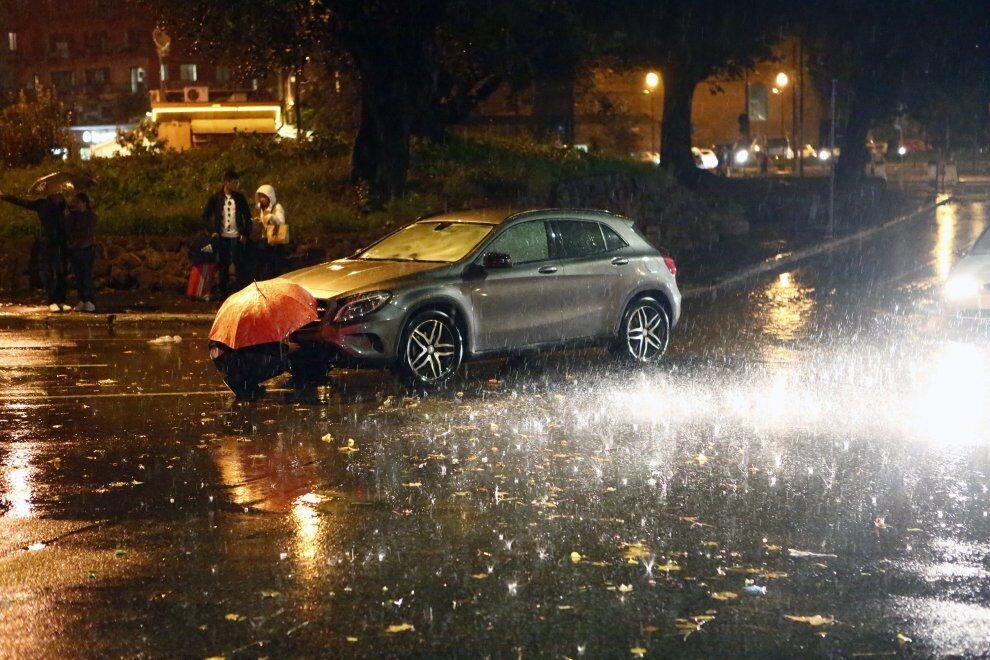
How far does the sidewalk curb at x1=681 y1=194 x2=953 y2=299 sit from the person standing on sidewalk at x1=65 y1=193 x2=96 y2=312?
8.63 meters

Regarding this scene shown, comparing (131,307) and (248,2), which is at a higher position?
(248,2)

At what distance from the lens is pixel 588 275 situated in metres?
13.4

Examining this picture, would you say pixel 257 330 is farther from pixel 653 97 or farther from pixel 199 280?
pixel 653 97

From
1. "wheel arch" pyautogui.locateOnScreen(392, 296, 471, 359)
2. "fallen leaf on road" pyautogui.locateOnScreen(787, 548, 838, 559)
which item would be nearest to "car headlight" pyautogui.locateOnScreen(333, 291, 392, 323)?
"wheel arch" pyautogui.locateOnScreen(392, 296, 471, 359)

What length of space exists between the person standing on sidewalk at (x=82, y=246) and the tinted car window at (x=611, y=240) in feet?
25.4

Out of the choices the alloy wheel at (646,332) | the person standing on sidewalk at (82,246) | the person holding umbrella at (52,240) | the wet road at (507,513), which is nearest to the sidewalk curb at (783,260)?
the alloy wheel at (646,332)

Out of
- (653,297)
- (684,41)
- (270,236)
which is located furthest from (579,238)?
(684,41)

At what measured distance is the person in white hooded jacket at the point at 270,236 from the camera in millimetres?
18562

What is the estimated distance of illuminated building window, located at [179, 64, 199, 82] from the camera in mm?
83106

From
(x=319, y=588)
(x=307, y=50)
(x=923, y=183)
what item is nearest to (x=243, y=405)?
(x=319, y=588)

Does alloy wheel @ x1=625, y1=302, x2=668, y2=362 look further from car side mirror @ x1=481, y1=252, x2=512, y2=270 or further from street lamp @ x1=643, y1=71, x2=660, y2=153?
street lamp @ x1=643, y1=71, x2=660, y2=153

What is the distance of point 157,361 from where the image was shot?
561 inches

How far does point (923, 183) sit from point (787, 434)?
51003 mm

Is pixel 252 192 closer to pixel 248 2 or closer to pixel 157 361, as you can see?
pixel 248 2
